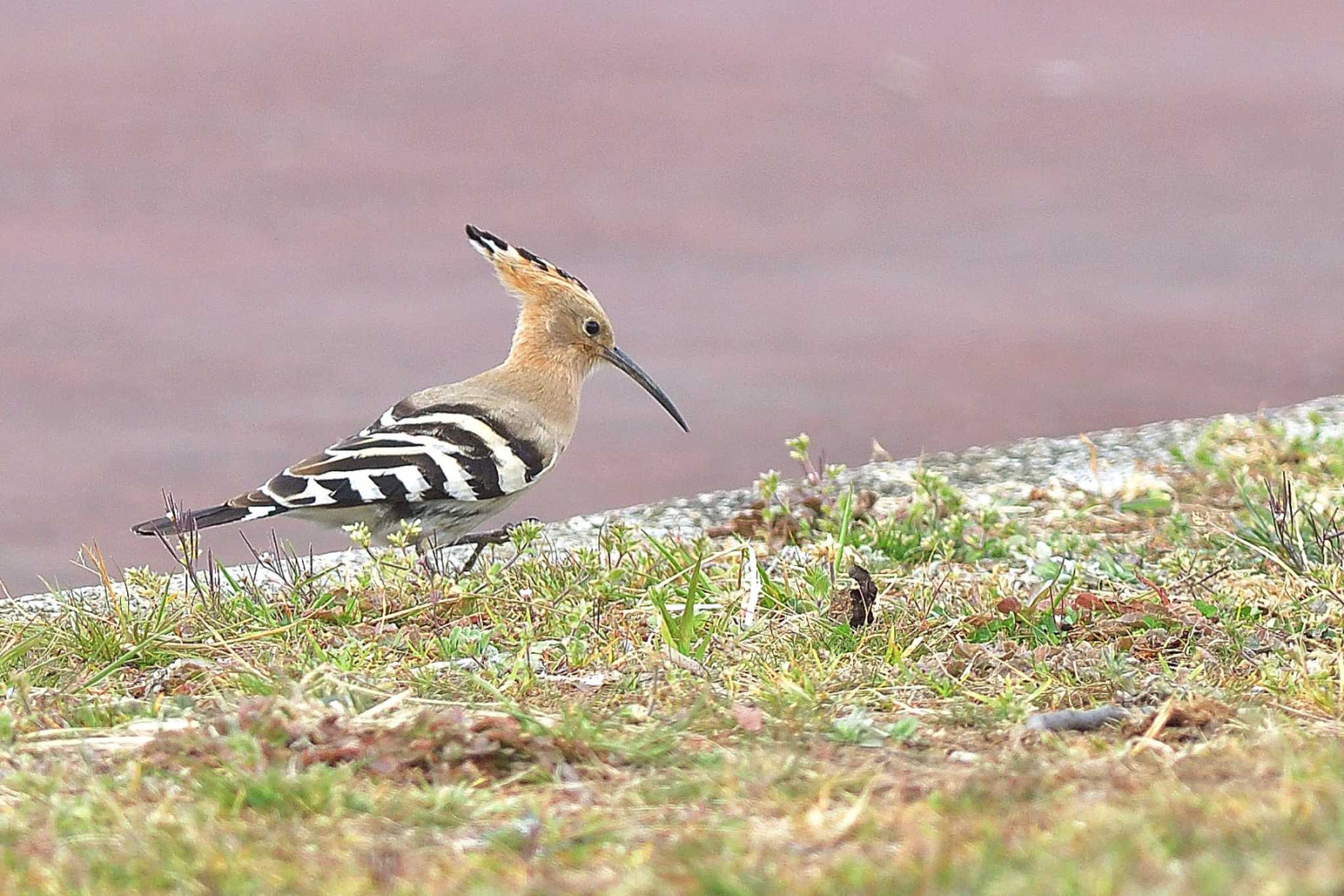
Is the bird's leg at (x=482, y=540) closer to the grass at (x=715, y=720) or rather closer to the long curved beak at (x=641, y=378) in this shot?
the grass at (x=715, y=720)

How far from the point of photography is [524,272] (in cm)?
723

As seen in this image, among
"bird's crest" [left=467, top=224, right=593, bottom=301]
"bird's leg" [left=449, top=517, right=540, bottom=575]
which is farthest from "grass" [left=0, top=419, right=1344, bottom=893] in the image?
"bird's crest" [left=467, top=224, right=593, bottom=301]

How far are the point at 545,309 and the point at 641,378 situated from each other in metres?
0.69

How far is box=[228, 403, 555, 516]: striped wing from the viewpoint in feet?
19.5

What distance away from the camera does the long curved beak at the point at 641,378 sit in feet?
24.6

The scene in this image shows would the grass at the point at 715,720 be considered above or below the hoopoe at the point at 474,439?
below

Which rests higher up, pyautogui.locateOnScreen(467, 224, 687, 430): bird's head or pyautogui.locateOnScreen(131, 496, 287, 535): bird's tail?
pyautogui.locateOnScreen(467, 224, 687, 430): bird's head

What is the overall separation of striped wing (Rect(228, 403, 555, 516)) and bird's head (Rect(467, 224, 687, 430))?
642 mm

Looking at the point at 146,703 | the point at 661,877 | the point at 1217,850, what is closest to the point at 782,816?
the point at 661,877

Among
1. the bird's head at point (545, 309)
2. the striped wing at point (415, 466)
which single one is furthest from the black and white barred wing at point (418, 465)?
the bird's head at point (545, 309)

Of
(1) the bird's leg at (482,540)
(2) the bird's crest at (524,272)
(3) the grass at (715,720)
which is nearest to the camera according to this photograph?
(3) the grass at (715,720)

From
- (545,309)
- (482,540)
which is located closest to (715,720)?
(482,540)

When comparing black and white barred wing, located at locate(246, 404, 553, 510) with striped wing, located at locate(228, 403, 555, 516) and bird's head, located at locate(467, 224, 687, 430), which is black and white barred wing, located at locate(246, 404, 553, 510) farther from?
bird's head, located at locate(467, 224, 687, 430)

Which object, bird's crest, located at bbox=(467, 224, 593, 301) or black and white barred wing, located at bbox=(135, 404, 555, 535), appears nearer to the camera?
black and white barred wing, located at bbox=(135, 404, 555, 535)
